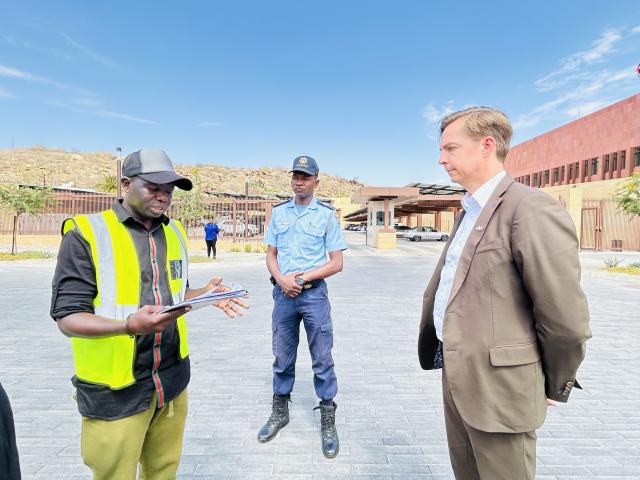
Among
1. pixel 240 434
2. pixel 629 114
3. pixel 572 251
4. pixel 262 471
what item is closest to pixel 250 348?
pixel 240 434

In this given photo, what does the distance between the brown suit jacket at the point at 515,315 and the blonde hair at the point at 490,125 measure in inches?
7.1

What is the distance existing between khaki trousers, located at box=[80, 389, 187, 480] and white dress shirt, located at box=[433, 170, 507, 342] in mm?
1385

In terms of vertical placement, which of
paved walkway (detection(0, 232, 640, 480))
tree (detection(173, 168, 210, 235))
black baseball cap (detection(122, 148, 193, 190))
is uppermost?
tree (detection(173, 168, 210, 235))

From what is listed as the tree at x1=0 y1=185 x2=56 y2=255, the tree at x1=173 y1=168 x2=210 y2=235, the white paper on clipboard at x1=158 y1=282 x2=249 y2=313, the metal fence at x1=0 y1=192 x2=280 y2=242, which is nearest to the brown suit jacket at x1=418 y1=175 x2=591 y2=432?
the white paper on clipboard at x1=158 y1=282 x2=249 y2=313

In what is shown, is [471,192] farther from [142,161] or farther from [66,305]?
[66,305]

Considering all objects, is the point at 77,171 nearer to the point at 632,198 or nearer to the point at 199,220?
the point at 199,220

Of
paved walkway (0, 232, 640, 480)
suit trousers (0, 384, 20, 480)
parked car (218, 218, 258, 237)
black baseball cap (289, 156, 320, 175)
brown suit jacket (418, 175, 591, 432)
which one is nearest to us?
suit trousers (0, 384, 20, 480)

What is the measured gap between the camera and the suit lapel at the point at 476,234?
1.59m

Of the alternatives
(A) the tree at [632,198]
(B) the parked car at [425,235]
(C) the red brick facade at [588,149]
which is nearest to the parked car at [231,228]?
(B) the parked car at [425,235]

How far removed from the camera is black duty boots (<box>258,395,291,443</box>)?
3.04m

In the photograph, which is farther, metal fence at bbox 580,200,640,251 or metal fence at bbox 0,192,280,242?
metal fence at bbox 580,200,640,251

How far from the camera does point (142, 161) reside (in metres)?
1.71

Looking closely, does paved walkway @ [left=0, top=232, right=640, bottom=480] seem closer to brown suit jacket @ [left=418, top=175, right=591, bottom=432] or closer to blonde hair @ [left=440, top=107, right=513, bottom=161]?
brown suit jacket @ [left=418, top=175, right=591, bottom=432]

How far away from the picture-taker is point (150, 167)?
1.70 m
